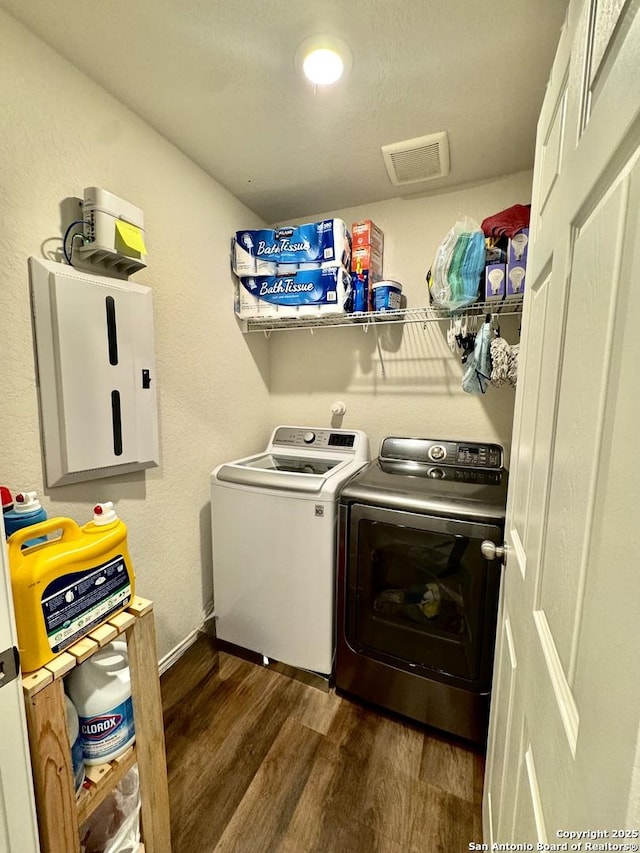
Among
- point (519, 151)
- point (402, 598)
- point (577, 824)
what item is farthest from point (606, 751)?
point (519, 151)

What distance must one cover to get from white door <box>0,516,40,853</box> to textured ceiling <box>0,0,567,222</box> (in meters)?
1.46

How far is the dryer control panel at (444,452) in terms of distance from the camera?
1.72m

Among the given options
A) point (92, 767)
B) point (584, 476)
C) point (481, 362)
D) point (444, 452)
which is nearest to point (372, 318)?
point (481, 362)

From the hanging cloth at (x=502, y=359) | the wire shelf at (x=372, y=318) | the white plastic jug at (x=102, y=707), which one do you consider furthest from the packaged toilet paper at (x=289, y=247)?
the white plastic jug at (x=102, y=707)

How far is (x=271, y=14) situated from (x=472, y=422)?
173 cm

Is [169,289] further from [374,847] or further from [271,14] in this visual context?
[374,847]

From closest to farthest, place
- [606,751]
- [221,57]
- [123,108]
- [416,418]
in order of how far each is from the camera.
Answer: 1. [606,751]
2. [221,57]
3. [123,108]
4. [416,418]

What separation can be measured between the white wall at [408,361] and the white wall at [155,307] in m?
0.37

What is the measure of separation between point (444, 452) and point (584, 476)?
139 cm

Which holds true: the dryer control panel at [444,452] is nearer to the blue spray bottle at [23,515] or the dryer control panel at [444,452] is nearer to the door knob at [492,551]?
the door knob at [492,551]

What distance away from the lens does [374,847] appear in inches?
42.3

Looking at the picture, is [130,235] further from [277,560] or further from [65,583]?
[277,560]

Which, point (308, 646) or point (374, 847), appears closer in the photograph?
point (374, 847)

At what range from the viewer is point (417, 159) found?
5.27ft
